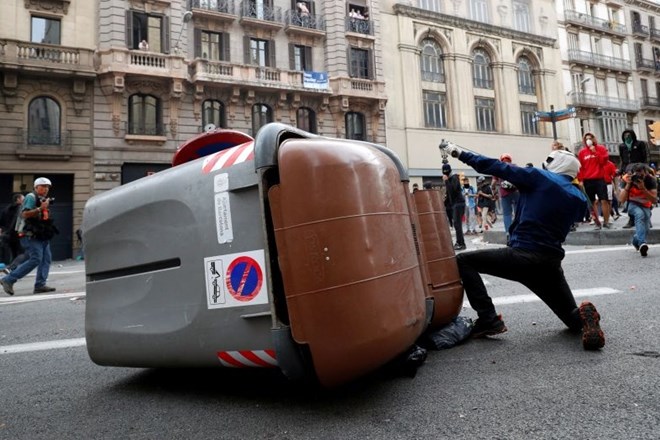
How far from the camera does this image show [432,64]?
2831 cm

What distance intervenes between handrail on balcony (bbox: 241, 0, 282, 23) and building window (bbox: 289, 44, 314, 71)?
1593mm

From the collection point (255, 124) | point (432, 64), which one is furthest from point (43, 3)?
point (432, 64)

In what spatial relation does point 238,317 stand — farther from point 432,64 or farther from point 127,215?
point 432,64

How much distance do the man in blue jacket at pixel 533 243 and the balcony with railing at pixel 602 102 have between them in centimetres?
3682

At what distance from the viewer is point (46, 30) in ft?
62.1

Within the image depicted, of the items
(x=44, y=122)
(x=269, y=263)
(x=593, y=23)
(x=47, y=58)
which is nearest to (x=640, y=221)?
(x=269, y=263)

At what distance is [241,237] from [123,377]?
58.4 inches

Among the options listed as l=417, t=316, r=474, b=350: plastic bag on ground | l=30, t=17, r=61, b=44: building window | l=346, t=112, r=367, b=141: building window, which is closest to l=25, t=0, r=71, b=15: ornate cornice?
l=30, t=17, r=61, b=44: building window

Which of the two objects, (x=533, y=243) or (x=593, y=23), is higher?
(x=593, y=23)

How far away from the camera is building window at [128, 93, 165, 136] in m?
19.9

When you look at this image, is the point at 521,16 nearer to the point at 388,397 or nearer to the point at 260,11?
the point at 260,11

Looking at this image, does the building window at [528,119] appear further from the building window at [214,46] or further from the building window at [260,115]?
the building window at [214,46]

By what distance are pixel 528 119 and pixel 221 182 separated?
111 ft

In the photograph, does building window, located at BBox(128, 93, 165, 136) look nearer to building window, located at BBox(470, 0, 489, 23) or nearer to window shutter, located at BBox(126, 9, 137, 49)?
window shutter, located at BBox(126, 9, 137, 49)
